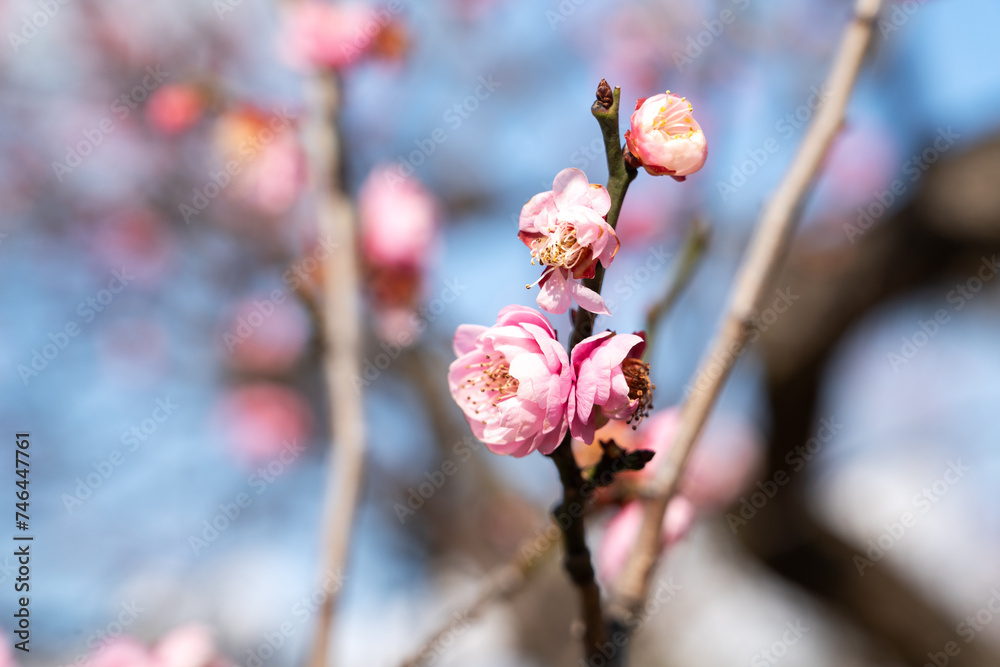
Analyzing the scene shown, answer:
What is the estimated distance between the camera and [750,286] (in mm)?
912

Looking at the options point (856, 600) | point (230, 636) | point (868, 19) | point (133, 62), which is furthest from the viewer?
point (133, 62)

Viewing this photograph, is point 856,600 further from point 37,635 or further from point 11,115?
point 11,115

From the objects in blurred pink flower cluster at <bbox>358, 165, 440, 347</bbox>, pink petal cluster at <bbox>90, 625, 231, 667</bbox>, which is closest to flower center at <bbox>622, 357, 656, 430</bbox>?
pink petal cluster at <bbox>90, 625, 231, 667</bbox>

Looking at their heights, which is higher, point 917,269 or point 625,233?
point 625,233

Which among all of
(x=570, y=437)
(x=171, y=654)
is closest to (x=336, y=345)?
(x=171, y=654)

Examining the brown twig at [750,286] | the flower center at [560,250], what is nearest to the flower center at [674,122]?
the flower center at [560,250]

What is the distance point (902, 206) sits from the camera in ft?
7.59

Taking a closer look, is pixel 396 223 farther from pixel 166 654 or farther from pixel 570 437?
pixel 570 437

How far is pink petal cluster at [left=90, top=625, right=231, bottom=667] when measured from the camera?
100 centimetres

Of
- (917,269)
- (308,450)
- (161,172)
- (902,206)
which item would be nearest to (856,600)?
(917,269)

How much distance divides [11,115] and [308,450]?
247 centimetres

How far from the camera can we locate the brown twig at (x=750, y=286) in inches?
32.9

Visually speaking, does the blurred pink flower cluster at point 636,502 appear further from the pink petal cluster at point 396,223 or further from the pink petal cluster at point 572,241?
the pink petal cluster at point 396,223

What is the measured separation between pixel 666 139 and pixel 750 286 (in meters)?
0.42
